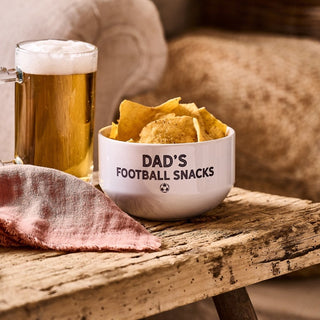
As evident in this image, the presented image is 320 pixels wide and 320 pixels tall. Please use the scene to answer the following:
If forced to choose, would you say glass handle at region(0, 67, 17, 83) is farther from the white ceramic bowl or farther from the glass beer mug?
the white ceramic bowl

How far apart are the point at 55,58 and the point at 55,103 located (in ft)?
0.19

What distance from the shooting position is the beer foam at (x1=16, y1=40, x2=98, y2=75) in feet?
2.69

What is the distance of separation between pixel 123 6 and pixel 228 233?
737 mm

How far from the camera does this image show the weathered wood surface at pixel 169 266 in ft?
1.83

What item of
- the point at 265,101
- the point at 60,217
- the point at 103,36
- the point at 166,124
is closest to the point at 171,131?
the point at 166,124

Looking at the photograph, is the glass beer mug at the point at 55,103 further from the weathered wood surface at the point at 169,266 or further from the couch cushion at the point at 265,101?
the couch cushion at the point at 265,101

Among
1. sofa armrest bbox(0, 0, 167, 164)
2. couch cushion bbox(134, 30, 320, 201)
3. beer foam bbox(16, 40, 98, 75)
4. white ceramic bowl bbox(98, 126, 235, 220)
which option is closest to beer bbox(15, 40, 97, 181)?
beer foam bbox(16, 40, 98, 75)

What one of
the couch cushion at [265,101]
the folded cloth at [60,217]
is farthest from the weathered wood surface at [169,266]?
the couch cushion at [265,101]

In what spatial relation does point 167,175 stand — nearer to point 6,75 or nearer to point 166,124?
point 166,124

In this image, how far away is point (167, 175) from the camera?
0.73 m

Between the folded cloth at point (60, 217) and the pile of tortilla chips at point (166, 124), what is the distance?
9 centimetres

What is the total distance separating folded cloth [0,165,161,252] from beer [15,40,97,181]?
0.10m

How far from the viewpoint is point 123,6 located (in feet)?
4.32

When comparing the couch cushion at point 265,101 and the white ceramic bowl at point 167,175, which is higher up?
the white ceramic bowl at point 167,175
